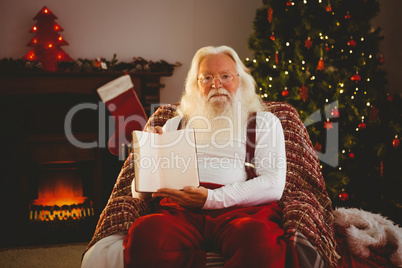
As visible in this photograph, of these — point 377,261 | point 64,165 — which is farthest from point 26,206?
point 377,261

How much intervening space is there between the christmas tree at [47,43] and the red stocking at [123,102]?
18.4 inches

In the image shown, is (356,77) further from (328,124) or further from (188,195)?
(188,195)

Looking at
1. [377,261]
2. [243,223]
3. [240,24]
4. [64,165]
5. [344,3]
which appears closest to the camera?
[243,223]

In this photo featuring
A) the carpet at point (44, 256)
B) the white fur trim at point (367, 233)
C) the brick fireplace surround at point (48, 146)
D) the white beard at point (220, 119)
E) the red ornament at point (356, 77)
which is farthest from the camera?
the brick fireplace surround at point (48, 146)

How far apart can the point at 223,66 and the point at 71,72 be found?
6.45 feet

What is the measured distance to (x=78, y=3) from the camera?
3.60 meters

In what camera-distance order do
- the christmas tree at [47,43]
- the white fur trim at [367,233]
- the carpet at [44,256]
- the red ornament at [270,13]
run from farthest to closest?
the christmas tree at [47,43], the red ornament at [270,13], the carpet at [44,256], the white fur trim at [367,233]

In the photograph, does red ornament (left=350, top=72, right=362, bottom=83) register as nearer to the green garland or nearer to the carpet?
the green garland

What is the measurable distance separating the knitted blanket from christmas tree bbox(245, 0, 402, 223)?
2.97 ft

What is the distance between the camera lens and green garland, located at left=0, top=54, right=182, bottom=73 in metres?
3.26

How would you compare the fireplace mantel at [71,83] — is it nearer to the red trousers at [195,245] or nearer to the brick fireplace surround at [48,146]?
the brick fireplace surround at [48,146]

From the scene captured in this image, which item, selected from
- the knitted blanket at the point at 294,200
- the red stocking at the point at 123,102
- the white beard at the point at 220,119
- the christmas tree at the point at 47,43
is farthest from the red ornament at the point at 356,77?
the christmas tree at the point at 47,43

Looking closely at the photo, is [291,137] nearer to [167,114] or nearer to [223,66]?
[223,66]

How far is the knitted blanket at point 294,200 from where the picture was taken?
1486mm
